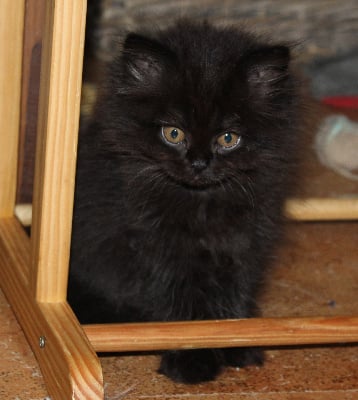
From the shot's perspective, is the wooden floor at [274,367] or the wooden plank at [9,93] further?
the wooden plank at [9,93]

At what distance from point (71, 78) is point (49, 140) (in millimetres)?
129

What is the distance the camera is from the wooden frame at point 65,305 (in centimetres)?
161

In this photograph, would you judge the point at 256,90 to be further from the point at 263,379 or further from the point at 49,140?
the point at 263,379

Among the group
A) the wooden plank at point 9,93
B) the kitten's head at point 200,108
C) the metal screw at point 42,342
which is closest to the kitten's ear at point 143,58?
the kitten's head at point 200,108

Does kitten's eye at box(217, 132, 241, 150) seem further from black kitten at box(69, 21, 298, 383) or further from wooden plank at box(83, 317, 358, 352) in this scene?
wooden plank at box(83, 317, 358, 352)

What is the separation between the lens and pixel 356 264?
2.60 meters

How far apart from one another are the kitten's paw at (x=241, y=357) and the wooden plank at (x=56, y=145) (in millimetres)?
425

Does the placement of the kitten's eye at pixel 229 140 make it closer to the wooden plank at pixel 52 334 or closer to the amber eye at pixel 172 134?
the amber eye at pixel 172 134

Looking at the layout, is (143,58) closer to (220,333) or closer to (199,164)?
(199,164)

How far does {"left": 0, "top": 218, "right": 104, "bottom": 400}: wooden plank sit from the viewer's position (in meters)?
1.58

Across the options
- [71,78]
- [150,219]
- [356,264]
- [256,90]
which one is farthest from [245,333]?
[356,264]

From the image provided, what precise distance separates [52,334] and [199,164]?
1.48 ft

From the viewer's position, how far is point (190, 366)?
191cm

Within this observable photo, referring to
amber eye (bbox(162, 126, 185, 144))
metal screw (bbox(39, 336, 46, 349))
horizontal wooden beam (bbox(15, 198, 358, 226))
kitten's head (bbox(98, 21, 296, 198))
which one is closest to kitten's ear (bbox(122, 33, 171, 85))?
kitten's head (bbox(98, 21, 296, 198))
